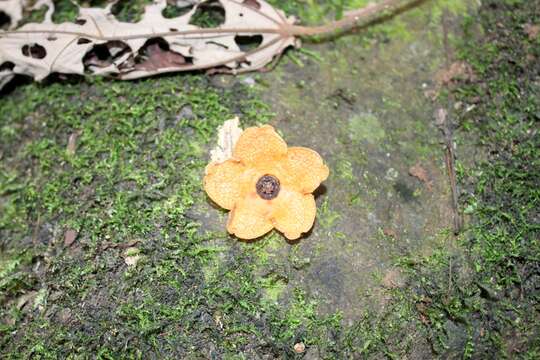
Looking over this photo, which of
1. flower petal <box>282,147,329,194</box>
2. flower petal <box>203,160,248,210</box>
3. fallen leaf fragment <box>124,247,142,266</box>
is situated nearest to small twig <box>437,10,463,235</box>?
flower petal <box>282,147,329,194</box>

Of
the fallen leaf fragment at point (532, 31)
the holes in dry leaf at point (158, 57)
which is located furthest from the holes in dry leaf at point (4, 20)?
the fallen leaf fragment at point (532, 31)

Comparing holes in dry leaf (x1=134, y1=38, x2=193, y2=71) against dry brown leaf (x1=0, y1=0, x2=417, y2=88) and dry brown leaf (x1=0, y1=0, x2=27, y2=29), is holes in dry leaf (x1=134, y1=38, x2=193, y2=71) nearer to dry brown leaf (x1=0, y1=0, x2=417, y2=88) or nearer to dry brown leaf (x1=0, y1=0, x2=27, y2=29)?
dry brown leaf (x1=0, y1=0, x2=417, y2=88)

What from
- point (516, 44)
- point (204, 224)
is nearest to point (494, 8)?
point (516, 44)

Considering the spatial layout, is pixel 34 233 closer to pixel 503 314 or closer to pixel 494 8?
pixel 503 314

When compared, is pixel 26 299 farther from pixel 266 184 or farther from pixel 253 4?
pixel 253 4

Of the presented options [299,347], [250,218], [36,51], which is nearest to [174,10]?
[36,51]

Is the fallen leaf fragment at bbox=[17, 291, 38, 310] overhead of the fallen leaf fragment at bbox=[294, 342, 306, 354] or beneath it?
overhead
